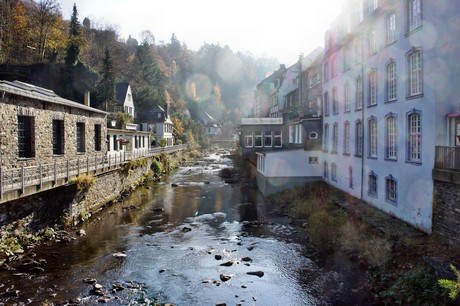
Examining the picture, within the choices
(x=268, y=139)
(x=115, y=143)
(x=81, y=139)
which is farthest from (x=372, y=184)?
(x=115, y=143)

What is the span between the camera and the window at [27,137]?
19.1 metres

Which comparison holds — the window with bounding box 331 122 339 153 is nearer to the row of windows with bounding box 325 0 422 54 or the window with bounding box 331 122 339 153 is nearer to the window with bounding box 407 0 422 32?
the row of windows with bounding box 325 0 422 54

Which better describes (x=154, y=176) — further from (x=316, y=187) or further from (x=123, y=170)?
(x=316, y=187)

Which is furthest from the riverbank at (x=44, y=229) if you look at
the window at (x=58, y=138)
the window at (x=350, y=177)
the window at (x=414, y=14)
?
the window at (x=414, y=14)

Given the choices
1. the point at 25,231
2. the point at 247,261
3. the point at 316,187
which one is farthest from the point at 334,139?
the point at 25,231

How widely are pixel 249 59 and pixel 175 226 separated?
137856 mm

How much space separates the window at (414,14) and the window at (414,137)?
405cm

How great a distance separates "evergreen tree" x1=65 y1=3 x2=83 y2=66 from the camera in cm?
5491

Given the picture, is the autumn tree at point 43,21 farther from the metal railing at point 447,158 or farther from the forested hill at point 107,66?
the metal railing at point 447,158

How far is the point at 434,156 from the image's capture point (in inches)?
572

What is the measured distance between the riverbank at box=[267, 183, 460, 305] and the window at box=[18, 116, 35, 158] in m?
16.2

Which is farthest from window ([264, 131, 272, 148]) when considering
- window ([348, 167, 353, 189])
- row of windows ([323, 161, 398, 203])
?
window ([348, 167, 353, 189])

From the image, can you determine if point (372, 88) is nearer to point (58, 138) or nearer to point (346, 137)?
point (346, 137)

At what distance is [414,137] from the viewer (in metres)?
16.6
